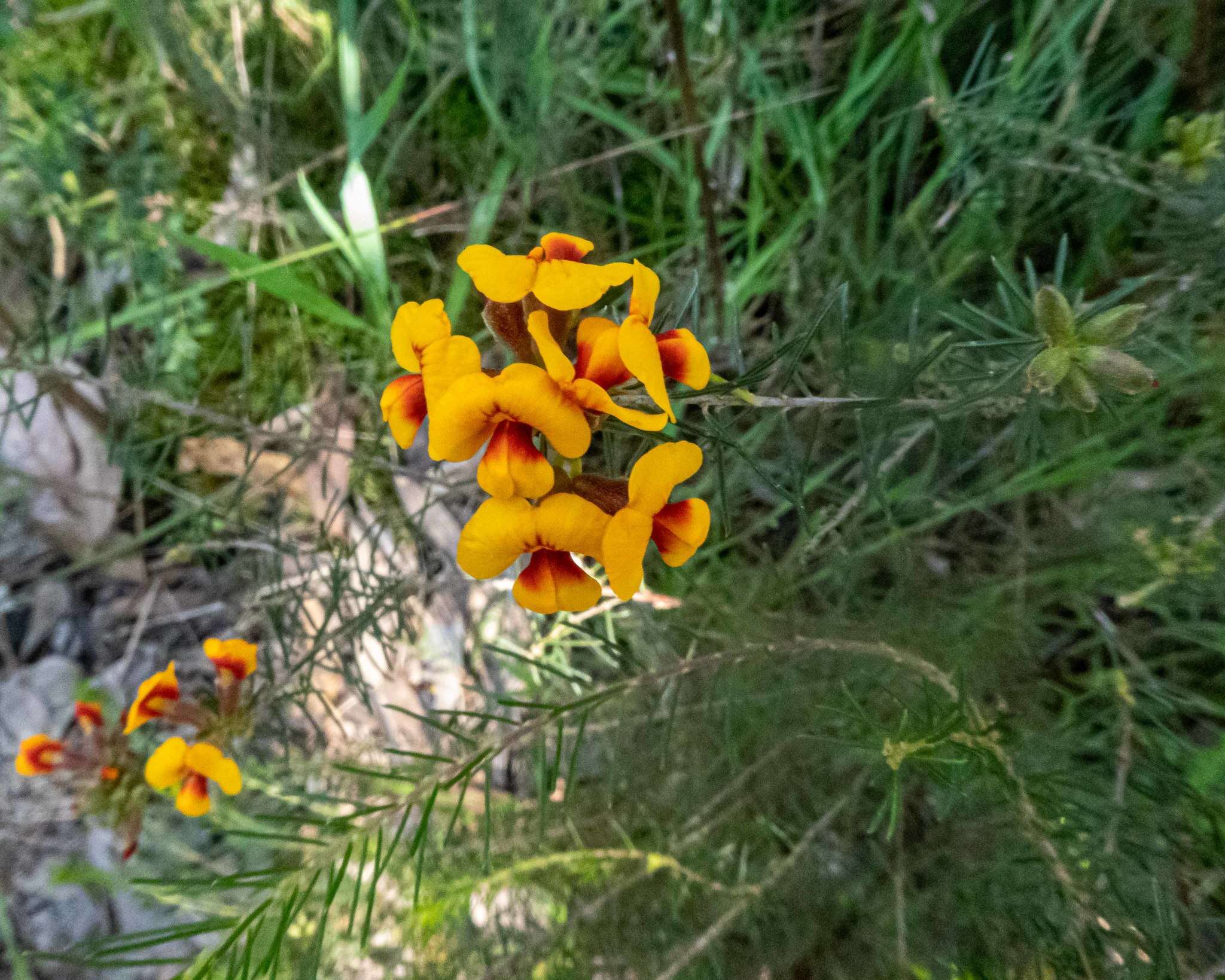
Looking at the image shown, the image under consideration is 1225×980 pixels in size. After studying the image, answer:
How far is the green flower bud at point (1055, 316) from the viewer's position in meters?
0.75

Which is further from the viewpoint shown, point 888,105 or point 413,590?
point 888,105

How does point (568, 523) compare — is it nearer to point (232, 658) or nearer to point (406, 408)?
point (406, 408)

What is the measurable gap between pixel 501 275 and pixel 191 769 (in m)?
0.83

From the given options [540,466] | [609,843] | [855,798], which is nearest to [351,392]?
[609,843]

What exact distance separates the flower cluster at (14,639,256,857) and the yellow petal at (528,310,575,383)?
69 centimetres

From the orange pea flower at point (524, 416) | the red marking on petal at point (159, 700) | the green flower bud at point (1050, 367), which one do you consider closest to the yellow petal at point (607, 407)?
the orange pea flower at point (524, 416)

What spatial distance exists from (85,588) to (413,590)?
147 centimetres

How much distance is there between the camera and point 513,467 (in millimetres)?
692

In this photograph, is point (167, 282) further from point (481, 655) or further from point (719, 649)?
point (719, 649)

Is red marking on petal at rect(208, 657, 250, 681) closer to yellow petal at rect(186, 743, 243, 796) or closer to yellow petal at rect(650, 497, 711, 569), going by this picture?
yellow petal at rect(186, 743, 243, 796)

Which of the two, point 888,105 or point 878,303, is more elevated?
point 888,105

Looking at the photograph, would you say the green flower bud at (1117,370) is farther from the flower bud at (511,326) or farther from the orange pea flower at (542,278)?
the flower bud at (511,326)

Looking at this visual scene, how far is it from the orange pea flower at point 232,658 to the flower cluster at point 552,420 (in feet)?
1.83

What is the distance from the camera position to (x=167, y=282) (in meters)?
1.91
